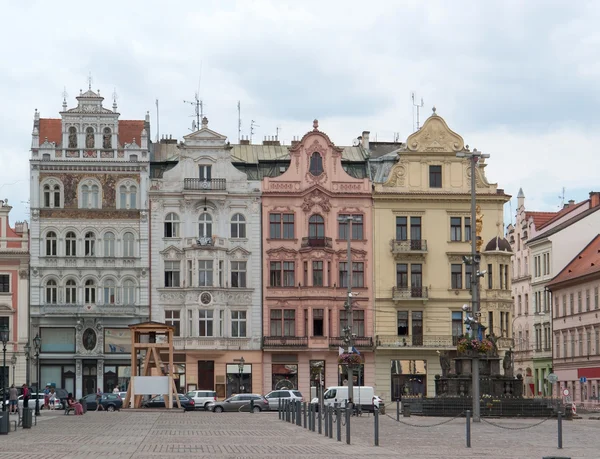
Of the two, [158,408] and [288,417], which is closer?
[288,417]

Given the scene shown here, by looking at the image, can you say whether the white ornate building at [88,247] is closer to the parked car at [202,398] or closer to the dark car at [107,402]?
the dark car at [107,402]

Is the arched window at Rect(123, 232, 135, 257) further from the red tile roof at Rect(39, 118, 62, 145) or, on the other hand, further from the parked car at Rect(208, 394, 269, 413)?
the parked car at Rect(208, 394, 269, 413)

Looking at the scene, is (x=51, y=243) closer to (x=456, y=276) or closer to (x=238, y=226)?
(x=238, y=226)

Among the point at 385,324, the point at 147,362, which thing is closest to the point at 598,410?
the point at 385,324

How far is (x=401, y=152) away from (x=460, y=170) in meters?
4.32

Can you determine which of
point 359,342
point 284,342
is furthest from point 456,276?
point 284,342

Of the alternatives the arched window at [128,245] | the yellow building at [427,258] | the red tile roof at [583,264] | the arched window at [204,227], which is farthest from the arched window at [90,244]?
the red tile roof at [583,264]

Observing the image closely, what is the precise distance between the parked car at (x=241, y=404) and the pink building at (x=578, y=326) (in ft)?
→ 84.3

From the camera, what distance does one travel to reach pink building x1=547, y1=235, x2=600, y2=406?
305 feet

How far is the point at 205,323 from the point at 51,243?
11.6 m

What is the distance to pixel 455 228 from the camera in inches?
3602

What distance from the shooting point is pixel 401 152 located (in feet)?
299

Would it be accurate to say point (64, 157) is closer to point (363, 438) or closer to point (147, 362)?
point (147, 362)

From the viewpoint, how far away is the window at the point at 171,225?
3521 inches
